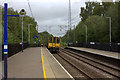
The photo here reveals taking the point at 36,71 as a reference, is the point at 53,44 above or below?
above

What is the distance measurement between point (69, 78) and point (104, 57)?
436 inches

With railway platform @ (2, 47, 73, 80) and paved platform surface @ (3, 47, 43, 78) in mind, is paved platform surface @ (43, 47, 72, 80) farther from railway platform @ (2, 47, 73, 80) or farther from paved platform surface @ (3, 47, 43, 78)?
paved platform surface @ (3, 47, 43, 78)

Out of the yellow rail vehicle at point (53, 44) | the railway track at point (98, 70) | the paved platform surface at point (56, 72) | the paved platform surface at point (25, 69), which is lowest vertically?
the railway track at point (98, 70)

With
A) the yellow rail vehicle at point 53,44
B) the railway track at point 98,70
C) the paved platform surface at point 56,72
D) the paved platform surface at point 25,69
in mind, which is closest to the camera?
→ the paved platform surface at point 25,69

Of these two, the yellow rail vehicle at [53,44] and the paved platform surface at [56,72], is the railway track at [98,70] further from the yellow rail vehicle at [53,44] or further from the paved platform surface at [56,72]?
the yellow rail vehicle at [53,44]

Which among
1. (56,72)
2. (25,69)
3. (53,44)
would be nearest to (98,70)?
(56,72)

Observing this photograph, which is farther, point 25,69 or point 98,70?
point 98,70

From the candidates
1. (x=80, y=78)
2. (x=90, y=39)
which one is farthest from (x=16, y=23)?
(x=80, y=78)

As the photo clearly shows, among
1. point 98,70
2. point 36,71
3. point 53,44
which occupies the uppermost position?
point 53,44

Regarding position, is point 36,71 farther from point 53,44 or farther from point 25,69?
point 53,44

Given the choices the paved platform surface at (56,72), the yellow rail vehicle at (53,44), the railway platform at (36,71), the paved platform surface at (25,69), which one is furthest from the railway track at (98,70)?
the yellow rail vehicle at (53,44)

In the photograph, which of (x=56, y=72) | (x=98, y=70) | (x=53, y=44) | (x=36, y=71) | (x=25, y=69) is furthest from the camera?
(x=53, y=44)

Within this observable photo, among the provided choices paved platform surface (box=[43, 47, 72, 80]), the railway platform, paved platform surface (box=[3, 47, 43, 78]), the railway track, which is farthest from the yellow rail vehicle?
paved platform surface (box=[43, 47, 72, 80])

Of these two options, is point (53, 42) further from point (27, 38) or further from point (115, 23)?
point (27, 38)
